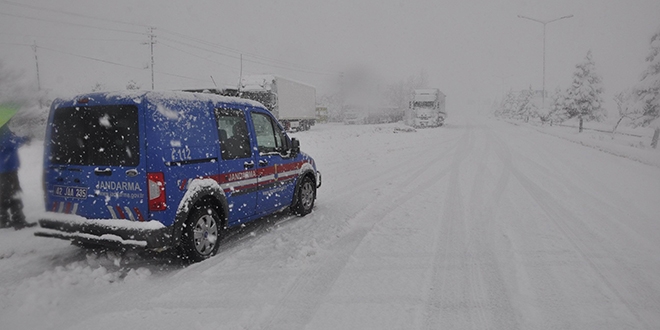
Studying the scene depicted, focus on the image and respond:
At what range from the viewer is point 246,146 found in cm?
576

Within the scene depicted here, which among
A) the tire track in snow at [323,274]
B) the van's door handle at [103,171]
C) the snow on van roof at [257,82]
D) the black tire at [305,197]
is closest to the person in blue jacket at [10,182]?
the van's door handle at [103,171]

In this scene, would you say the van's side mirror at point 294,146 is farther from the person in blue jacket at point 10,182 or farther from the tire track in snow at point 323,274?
the person in blue jacket at point 10,182

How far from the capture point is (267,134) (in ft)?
21.0

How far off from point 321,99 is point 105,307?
291 ft

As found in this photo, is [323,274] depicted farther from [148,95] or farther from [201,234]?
[148,95]

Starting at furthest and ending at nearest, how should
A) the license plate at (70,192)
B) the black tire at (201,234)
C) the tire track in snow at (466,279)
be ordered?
1. the black tire at (201,234)
2. the license plate at (70,192)
3. the tire track in snow at (466,279)

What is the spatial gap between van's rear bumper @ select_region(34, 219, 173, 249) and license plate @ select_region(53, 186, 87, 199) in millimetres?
301

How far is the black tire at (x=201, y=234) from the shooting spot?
185 inches

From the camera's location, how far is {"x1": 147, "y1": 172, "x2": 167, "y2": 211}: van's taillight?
4.27 metres

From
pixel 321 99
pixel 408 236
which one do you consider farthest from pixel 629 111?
pixel 321 99

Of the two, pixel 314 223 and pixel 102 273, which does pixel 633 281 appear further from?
pixel 102 273

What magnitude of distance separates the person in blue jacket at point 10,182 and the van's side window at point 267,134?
12.5 ft

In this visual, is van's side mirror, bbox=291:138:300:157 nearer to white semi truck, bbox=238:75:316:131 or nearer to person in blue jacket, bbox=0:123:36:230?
person in blue jacket, bbox=0:123:36:230

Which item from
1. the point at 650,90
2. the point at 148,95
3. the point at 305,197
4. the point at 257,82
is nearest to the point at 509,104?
the point at 650,90
